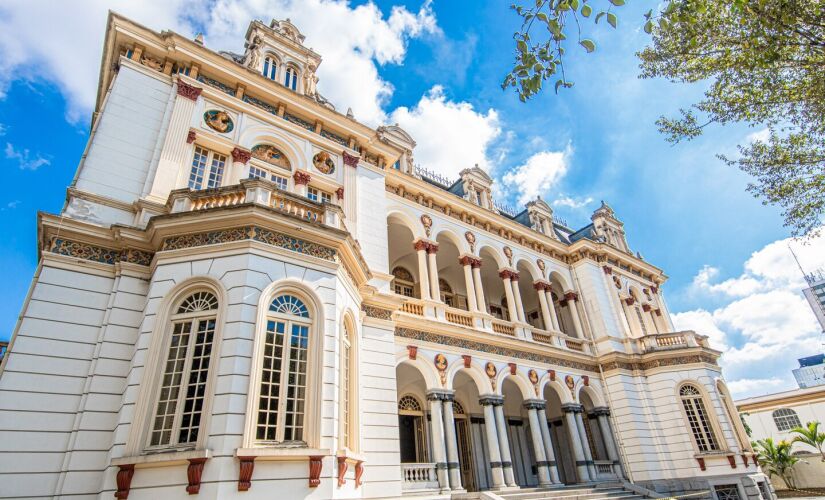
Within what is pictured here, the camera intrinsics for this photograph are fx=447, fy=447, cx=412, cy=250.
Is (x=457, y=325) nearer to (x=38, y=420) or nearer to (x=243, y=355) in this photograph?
(x=243, y=355)

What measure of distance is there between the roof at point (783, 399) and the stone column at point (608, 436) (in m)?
25.2

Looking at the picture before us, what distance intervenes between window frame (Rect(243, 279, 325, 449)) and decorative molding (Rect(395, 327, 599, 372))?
5.25 m

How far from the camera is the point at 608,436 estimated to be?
64.2 feet

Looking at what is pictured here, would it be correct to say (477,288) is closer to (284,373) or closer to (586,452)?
(586,452)

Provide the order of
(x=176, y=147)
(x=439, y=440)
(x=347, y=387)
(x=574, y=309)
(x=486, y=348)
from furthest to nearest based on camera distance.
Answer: (x=574, y=309), (x=486, y=348), (x=439, y=440), (x=176, y=147), (x=347, y=387)

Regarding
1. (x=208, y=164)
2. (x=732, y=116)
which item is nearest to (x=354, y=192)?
(x=208, y=164)

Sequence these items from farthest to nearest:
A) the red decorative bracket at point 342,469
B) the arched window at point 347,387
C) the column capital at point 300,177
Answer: the column capital at point 300,177 → the arched window at point 347,387 → the red decorative bracket at point 342,469

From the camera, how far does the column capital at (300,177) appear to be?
45.7 feet

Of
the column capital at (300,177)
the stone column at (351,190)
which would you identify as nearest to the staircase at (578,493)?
the stone column at (351,190)

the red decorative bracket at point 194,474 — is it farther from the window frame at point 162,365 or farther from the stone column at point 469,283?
the stone column at point 469,283

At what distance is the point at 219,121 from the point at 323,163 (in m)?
3.36

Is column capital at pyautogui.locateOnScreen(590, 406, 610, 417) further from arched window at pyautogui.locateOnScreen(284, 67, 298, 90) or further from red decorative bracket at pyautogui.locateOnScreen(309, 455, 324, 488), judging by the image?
arched window at pyautogui.locateOnScreen(284, 67, 298, 90)

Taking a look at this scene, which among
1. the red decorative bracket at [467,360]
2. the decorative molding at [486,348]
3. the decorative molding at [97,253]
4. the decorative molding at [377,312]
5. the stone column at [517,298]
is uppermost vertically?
the stone column at [517,298]

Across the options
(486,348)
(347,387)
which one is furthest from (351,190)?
(486,348)
